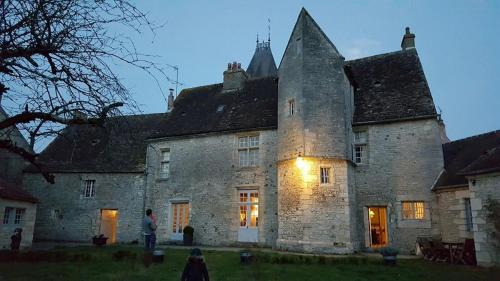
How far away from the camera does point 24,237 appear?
15.7 meters

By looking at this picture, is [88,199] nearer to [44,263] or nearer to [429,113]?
[44,263]

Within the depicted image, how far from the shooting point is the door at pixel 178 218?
1786 centimetres

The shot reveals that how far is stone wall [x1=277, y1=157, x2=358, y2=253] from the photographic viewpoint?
13578 millimetres

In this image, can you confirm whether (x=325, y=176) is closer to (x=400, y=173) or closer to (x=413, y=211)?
(x=400, y=173)

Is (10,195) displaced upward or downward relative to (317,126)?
downward

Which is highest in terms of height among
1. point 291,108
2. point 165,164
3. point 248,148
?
point 291,108

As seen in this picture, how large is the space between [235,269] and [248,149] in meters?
8.06

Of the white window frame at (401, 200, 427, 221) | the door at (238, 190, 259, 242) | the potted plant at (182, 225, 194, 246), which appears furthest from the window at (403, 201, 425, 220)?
the potted plant at (182, 225, 194, 246)

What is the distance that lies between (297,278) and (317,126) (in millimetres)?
7346

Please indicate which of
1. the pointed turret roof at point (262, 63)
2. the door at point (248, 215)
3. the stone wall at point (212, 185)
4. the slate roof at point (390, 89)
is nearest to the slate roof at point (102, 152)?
the stone wall at point (212, 185)

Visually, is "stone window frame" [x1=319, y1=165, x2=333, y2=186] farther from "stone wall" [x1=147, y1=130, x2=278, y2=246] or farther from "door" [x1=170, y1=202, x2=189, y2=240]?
"door" [x1=170, y1=202, x2=189, y2=240]

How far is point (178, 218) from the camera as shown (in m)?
18.1

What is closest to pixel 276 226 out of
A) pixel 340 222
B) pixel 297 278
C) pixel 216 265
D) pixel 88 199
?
pixel 340 222

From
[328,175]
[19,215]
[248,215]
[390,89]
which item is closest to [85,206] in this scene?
[19,215]
